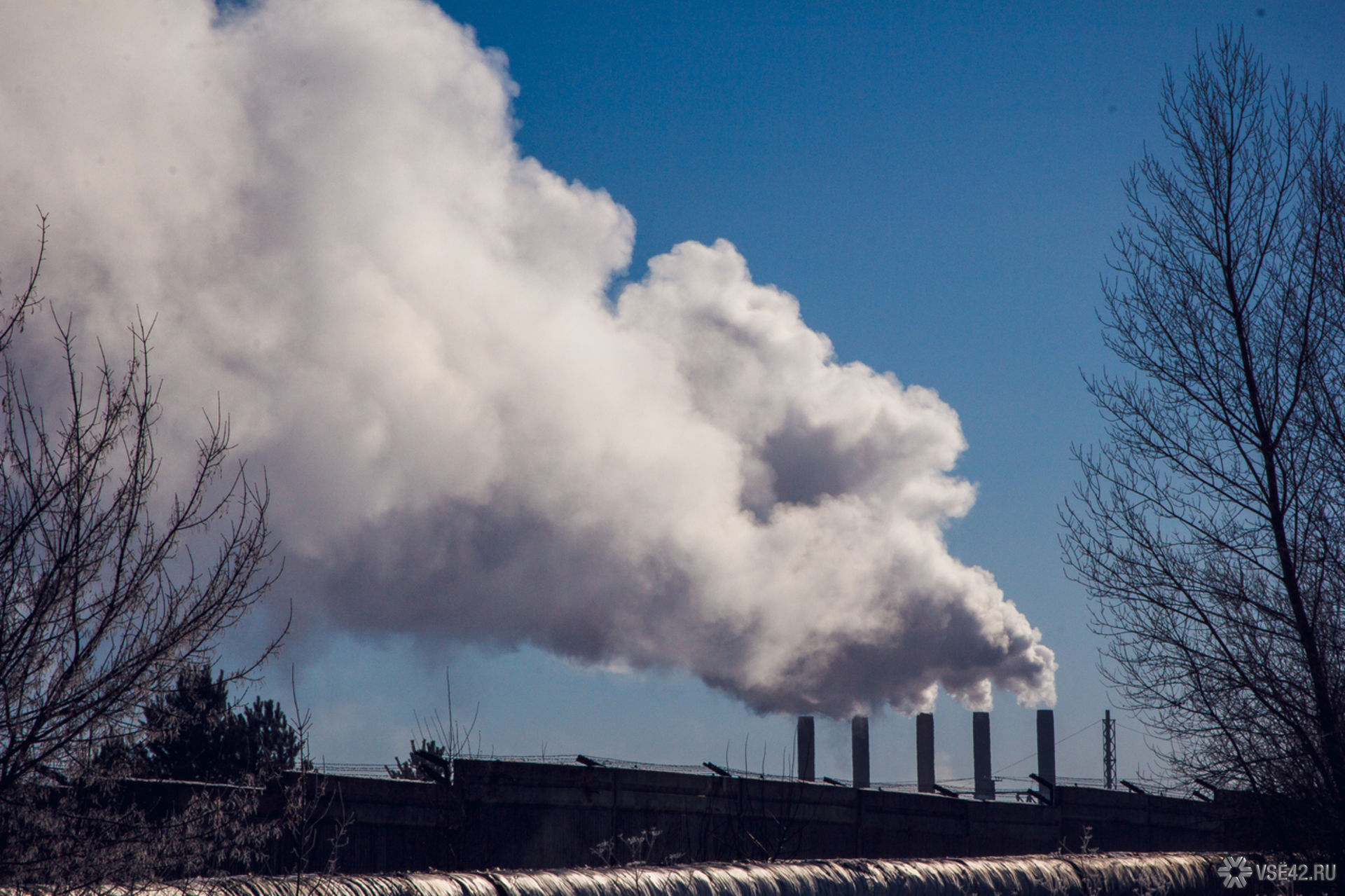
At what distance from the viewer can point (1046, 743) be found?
1345 inches

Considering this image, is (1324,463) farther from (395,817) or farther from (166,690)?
(395,817)

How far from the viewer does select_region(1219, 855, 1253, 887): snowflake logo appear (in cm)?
1013

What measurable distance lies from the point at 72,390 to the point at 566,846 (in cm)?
990

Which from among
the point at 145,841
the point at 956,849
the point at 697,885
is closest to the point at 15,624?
the point at 145,841

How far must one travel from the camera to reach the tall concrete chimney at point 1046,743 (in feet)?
111

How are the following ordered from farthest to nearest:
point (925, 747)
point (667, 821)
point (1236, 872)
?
1. point (925, 747)
2. point (667, 821)
3. point (1236, 872)

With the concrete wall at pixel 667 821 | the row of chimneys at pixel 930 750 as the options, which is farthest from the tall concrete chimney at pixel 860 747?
the concrete wall at pixel 667 821

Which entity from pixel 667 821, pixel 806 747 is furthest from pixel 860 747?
pixel 667 821

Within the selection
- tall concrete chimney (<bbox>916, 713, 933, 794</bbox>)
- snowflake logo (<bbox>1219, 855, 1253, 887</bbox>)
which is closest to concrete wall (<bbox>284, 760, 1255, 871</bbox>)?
snowflake logo (<bbox>1219, 855, 1253, 887</bbox>)

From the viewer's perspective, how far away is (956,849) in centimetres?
1805

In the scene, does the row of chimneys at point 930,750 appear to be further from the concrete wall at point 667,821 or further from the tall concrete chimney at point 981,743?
the concrete wall at point 667,821

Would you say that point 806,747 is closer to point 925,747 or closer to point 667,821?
point 925,747

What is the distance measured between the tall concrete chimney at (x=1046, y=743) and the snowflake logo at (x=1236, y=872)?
24872 millimetres

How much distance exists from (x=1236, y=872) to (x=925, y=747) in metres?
24.3
